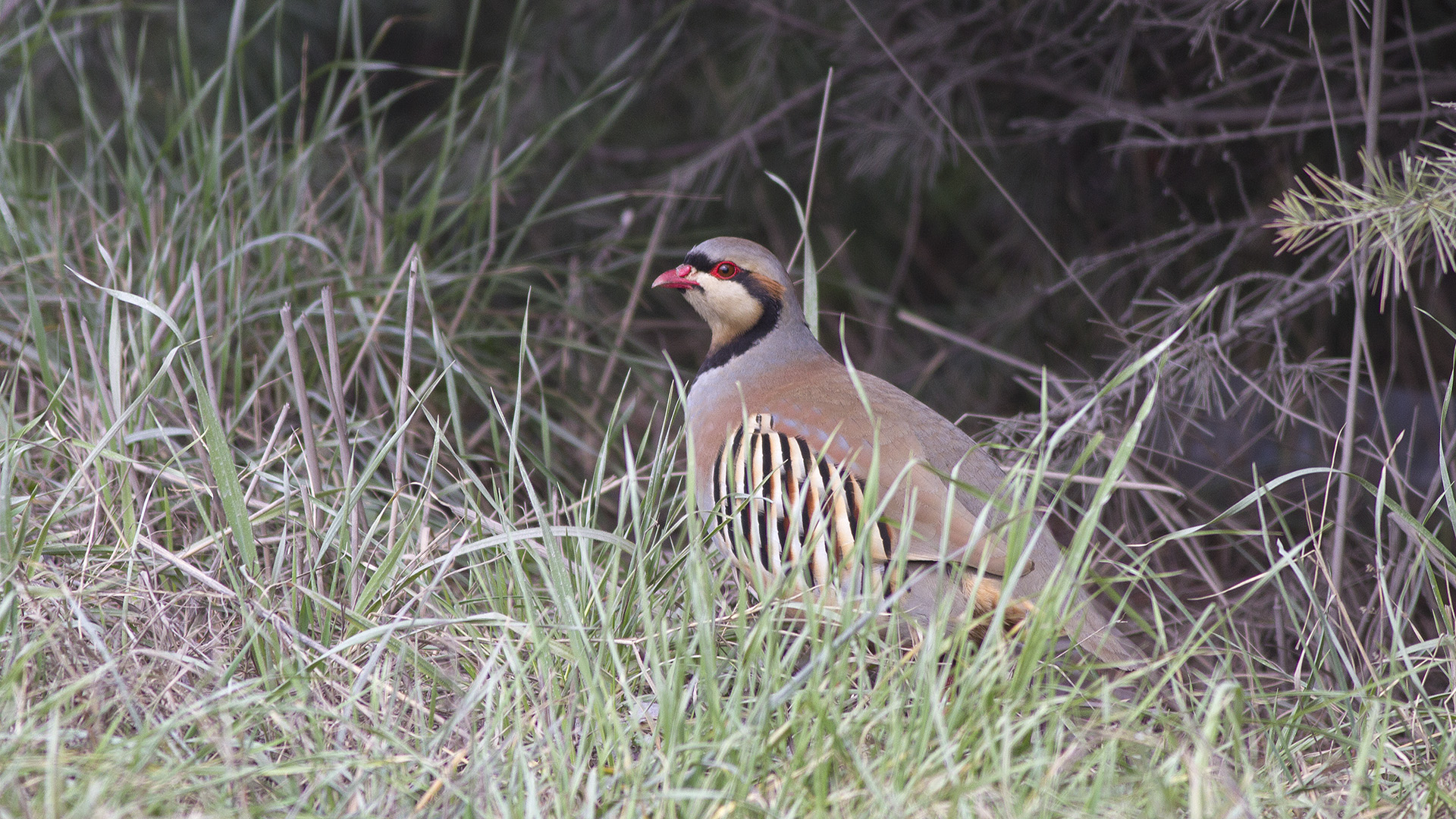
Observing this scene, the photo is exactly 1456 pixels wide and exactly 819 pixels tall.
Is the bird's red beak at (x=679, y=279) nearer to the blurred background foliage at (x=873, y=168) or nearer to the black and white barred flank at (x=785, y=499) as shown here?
the blurred background foliage at (x=873, y=168)

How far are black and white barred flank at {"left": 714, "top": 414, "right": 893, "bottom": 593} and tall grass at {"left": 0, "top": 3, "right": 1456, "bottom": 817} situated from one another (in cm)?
14

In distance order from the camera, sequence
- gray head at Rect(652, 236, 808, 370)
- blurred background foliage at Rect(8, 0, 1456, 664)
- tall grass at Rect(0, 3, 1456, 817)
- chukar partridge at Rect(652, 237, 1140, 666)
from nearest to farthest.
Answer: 1. tall grass at Rect(0, 3, 1456, 817)
2. chukar partridge at Rect(652, 237, 1140, 666)
3. gray head at Rect(652, 236, 808, 370)
4. blurred background foliage at Rect(8, 0, 1456, 664)

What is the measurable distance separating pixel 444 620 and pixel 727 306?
137 centimetres

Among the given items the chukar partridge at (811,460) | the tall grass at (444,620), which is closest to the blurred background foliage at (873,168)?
the tall grass at (444,620)

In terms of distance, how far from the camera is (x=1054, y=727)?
1772mm

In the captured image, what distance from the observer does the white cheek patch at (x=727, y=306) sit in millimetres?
3135

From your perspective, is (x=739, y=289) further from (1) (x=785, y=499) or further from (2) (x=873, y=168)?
(2) (x=873, y=168)

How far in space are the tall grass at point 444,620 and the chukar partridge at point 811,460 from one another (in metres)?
0.15

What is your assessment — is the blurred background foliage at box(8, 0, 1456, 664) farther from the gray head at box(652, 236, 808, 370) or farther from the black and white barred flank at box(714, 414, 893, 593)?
the black and white barred flank at box(714, 414, 893, 593)

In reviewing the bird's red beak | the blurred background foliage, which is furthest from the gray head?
the blurred background foliage

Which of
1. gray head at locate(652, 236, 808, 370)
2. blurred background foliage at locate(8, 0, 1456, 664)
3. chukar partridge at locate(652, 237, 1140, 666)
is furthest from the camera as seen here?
blurred background foliage at locate(8, 0, 1456, 664)

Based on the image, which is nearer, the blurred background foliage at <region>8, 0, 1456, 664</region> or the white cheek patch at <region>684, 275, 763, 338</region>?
the white cheek patch at <region>684, 275, 763, 338</region>

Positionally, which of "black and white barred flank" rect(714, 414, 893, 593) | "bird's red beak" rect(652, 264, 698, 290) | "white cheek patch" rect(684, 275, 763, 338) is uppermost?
"bird's red beak" rect(652, 264, 698, 290)

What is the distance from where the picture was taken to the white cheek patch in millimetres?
3135
